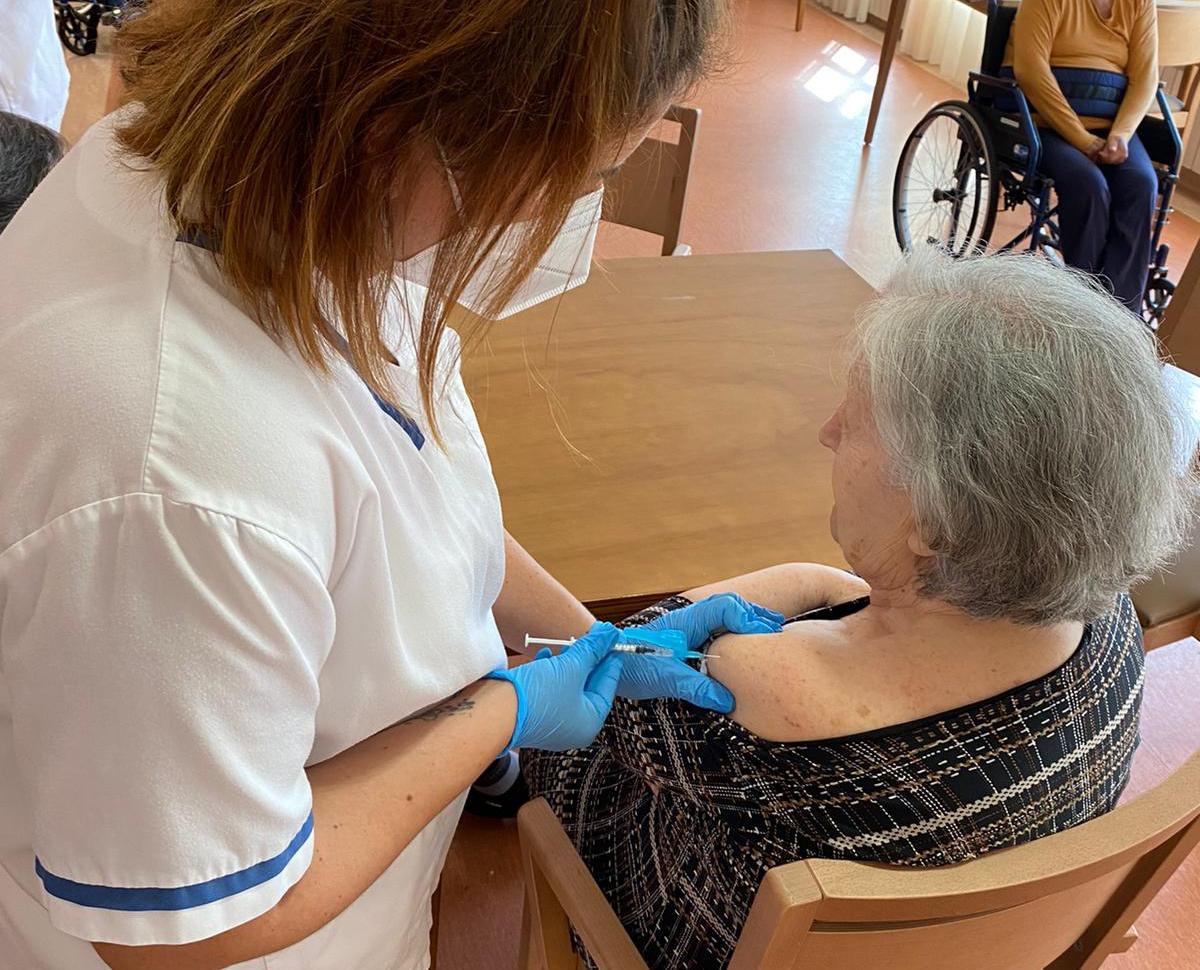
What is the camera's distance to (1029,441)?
3.13 ft

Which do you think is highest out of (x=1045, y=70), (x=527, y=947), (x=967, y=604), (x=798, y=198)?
(x=1045, y=70)

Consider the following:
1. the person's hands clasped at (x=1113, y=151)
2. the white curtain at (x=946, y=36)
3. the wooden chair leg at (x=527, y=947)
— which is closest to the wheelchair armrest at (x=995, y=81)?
the person's hands clasped at (x=1113, y=151)

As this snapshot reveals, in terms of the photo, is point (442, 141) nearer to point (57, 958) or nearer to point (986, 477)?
point (986, 477)

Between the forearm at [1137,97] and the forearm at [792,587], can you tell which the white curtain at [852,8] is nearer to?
the forearm at [1137,97]

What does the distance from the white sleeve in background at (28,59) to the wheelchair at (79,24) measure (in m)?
3.38

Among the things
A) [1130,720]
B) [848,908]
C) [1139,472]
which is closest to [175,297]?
[848,908]

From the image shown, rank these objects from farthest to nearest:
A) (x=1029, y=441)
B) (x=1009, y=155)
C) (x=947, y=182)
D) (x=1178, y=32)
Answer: (x=947, y=182) < (x=1178, y=32) < (x=1009, y=155) < (x=1029, y=441)

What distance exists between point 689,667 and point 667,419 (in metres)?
0.52

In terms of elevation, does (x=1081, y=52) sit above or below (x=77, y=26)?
above

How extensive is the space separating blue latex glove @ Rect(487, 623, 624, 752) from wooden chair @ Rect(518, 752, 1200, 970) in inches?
12.9

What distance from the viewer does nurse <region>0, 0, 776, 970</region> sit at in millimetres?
613

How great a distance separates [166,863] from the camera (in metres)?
0.67

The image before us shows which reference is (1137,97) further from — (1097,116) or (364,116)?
(364,116)

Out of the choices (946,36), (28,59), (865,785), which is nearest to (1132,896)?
(865,785)
